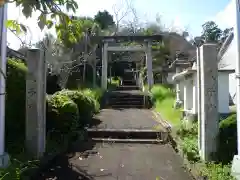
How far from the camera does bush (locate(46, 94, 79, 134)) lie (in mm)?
8281

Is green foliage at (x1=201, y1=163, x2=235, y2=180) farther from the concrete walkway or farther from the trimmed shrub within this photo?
the trimmed shrub

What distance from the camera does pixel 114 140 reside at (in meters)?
9.23

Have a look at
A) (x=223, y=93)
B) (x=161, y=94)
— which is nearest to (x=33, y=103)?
(x=223, y=93)

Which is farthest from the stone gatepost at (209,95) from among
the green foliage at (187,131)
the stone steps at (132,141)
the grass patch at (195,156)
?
the stone steps at (132,141)

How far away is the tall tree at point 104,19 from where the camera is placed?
3751 centimetres

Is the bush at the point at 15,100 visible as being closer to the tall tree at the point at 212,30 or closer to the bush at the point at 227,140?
the bush at the point at 227,140

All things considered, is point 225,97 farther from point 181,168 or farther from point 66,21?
point 66,21

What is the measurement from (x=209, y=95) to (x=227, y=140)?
93 cm

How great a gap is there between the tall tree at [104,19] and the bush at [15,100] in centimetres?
3116

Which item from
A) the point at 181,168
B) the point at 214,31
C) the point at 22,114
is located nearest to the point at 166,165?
the point at 181,168

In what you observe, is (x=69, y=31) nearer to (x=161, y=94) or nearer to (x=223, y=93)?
(x=223, y=93)

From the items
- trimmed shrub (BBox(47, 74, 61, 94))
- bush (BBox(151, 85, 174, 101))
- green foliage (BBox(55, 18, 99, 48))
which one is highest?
trimmed shrub (BBox(47, 74, 61, 94))

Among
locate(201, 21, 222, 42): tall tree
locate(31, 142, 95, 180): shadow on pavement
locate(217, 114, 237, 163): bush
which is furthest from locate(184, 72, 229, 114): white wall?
locate(201, 21, 222, 42): tall tree

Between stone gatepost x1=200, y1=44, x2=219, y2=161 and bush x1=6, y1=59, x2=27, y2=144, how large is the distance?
381cm
